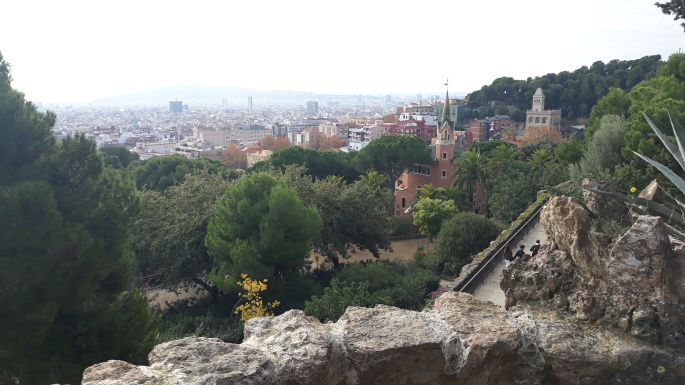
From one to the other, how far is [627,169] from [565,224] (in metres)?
10.0

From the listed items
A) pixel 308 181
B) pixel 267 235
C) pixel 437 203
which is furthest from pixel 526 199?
pixel 267 235

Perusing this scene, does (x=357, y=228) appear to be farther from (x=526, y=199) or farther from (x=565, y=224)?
(x=565, y=224)

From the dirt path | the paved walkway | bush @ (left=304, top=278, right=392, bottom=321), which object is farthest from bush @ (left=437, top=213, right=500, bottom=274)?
the dirt path

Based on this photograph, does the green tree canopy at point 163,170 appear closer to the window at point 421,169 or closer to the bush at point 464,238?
the window at point 421,169

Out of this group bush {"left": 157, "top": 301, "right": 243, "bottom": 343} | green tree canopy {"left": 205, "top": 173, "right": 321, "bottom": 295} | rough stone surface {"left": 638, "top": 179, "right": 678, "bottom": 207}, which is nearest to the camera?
rough stone surface {"left": 638, "top": 179, "right": 678, "bottom": 207}

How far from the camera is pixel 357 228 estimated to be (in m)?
19.2

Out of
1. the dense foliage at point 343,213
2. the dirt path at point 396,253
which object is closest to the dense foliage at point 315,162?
the dirt path at point 396,253

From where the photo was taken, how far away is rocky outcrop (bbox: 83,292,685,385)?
9.98 feet

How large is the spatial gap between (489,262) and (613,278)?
266 inches

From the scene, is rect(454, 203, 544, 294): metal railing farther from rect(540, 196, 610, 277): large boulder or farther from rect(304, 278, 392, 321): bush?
rect(540, 196, 610, 277): large boulder

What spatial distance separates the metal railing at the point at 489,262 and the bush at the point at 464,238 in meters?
2.12

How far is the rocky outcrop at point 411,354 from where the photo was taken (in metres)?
3.04

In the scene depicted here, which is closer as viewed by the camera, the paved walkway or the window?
the paved walkway

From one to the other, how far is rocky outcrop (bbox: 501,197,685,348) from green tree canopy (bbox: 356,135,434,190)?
28791 mm
